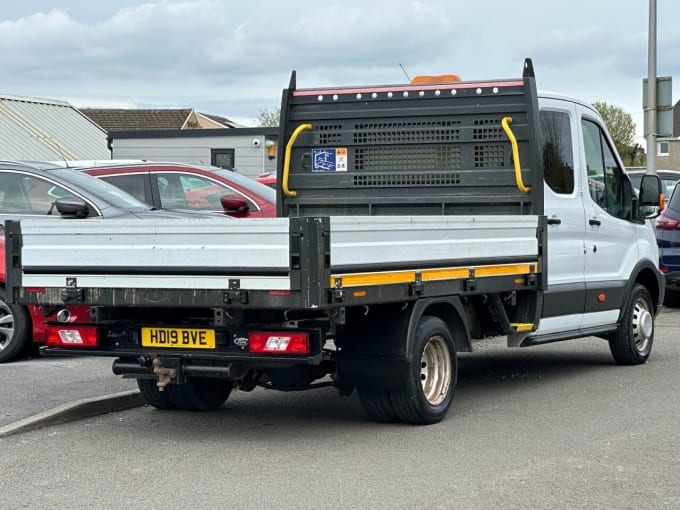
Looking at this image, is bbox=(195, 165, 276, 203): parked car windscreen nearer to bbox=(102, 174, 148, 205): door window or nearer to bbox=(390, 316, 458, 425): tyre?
bbox=(102, 174, 148, 205): door window

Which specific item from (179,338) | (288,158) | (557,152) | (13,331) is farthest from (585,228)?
(13,331)

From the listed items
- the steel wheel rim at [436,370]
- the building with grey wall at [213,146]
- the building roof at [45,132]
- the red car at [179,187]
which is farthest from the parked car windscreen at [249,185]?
the building with grey wall at [213,146]

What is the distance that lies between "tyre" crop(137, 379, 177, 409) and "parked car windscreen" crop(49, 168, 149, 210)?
9.39ft

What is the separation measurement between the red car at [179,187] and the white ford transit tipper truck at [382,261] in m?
2.75

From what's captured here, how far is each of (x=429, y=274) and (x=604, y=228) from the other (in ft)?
11.3

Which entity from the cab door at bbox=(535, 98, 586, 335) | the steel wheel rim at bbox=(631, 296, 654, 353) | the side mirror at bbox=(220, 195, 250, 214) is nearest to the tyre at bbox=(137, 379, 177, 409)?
the cab door at bbox=(535, 98, 586, 335)

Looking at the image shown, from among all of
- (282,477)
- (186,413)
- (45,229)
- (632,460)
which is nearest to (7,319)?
(186,413)

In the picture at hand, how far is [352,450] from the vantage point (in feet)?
25.3

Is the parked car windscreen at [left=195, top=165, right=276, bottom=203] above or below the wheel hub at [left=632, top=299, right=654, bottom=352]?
above

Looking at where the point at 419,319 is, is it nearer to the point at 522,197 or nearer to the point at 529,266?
the point at 529,266

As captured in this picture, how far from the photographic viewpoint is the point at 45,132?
1206 inches

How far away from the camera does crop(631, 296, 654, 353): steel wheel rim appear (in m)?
11.7

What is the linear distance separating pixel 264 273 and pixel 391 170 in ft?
11.9

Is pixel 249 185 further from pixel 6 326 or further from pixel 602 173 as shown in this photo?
pixel 602 173
